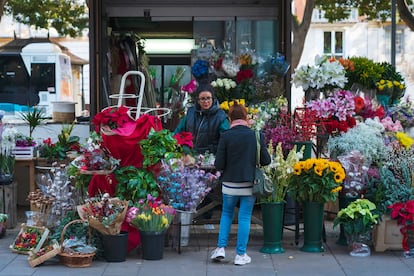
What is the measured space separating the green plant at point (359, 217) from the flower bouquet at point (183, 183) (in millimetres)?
1445

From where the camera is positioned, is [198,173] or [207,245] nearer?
[198,173]

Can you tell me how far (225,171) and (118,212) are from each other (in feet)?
3.80

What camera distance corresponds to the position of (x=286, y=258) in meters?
7.29

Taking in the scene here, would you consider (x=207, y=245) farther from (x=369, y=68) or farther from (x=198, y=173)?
(x=369, y=68)

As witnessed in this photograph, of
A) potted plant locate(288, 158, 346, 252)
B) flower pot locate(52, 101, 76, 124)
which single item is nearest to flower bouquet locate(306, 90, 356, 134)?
potted plant locate(288, 158, 346, 252)

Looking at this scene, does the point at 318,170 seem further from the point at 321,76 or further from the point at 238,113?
the point at 321,76

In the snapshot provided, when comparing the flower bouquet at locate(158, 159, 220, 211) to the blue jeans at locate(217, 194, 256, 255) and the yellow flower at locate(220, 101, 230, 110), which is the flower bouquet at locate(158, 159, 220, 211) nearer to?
the blue jeans at locate(217, 194, 256, 255)

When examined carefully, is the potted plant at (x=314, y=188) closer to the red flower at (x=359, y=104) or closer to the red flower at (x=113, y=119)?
the red flower at (x=359, y=104)

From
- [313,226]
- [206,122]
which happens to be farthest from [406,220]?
[206,122]

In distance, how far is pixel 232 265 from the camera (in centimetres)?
702

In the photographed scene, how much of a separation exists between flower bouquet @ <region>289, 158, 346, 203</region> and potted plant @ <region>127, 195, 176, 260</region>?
4.62 ft

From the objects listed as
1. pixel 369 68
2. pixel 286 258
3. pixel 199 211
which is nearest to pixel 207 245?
pixel 199 211

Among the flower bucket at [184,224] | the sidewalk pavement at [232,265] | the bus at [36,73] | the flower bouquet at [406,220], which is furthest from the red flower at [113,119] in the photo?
the bus at [36,73]

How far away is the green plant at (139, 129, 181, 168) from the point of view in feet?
23.4
